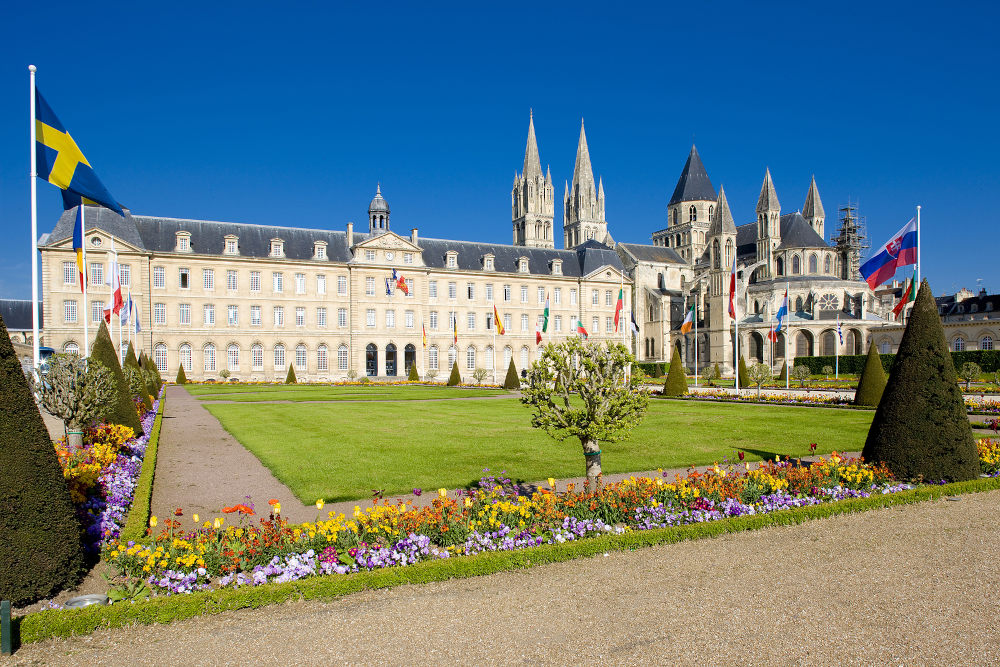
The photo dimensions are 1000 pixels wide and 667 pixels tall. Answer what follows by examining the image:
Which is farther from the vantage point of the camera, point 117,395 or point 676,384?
point 676,384

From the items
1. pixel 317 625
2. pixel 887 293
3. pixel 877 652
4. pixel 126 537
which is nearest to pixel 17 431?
pixel 126 537

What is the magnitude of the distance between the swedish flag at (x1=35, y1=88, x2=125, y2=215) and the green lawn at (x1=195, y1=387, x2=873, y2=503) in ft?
19.0

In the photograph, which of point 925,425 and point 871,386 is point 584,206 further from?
point 925,425

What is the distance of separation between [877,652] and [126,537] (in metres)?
6.94

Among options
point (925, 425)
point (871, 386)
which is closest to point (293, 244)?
point (871, 386)

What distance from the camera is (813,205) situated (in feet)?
227

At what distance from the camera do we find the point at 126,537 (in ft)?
22.9

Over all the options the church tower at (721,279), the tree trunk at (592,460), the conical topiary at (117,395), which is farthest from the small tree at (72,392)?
the church tower at (721,279)

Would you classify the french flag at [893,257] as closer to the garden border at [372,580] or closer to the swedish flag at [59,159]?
the garden border at [372,580]

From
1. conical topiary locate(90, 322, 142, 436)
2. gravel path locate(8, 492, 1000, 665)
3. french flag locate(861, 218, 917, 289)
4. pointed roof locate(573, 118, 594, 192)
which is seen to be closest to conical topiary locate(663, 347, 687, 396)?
french flag locate(861, 218, 917, 289)

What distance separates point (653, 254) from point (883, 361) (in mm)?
28193

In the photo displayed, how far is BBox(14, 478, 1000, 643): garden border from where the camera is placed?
5141 millimetres

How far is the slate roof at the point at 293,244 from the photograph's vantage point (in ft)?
146

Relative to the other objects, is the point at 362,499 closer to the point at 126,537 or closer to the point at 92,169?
the point at 126,537
